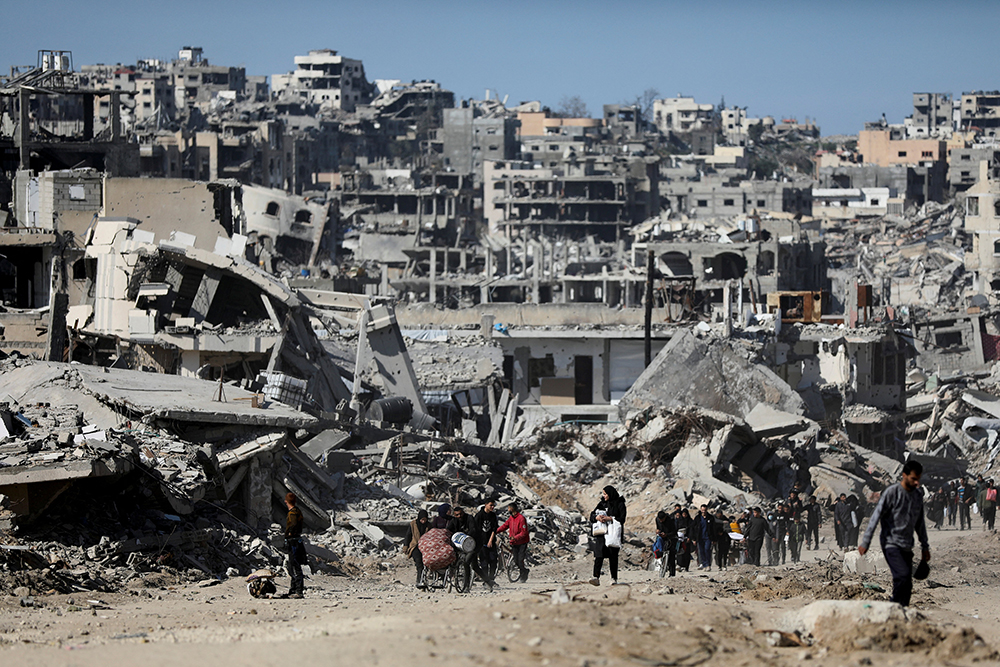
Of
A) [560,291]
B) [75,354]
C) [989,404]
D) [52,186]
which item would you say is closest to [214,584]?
[75,354]

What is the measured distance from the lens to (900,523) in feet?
27.9

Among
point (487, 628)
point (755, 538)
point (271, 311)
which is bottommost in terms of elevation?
point (755, 538)

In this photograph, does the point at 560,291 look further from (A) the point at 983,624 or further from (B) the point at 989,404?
(A) the point at 983,624

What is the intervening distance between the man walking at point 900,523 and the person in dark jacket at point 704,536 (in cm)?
594

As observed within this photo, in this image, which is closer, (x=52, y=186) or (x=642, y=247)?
(x=52, y=186)

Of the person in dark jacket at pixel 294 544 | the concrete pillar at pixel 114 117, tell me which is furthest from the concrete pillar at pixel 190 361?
the concrete pillar at pixel 114 117

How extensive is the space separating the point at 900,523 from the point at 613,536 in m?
3.32

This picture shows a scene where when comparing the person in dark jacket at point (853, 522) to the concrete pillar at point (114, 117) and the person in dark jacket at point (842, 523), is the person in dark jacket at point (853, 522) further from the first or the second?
the concrete pillar at point (114, 117)

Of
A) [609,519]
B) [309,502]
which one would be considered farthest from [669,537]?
[309,502]

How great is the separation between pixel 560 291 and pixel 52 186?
91.8 feet

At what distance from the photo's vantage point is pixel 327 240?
6844 cm

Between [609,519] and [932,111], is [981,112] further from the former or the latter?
[609,519]

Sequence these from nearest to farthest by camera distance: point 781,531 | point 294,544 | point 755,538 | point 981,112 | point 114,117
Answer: point 294,544 < point 755,538 < point 781,531 < point 114,117 < point 981,112

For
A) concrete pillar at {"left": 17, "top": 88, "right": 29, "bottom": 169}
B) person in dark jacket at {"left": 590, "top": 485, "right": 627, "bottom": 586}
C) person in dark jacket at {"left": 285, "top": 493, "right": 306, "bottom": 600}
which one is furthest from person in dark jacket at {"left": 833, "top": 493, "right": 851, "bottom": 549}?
concrete pillar at {"left": 17, "top": 88, "right": 29, "bottom": 169}
